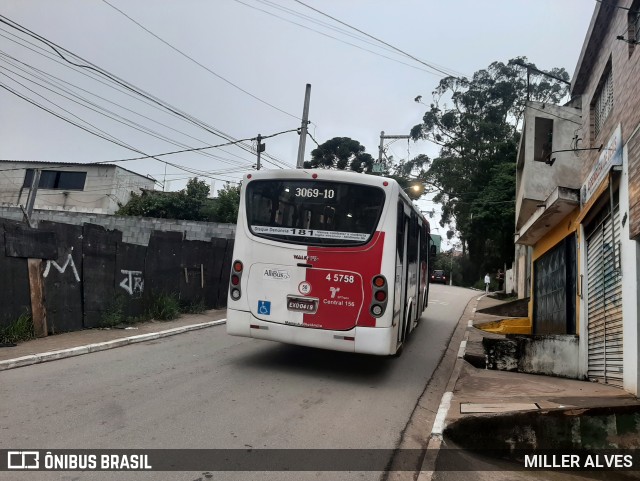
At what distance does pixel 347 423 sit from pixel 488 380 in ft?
11.5

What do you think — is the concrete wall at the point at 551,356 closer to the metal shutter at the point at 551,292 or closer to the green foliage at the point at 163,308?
the metal shutter at the point at 551,292

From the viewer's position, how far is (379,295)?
6.52 meters

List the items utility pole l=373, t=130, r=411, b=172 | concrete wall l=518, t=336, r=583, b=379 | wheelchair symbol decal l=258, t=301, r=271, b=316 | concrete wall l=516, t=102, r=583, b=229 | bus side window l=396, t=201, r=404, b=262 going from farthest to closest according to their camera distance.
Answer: utility pole l=373, t=130, r=411, b=172
concrete wall l=516, t=102, r=583, b=229
concrete wall l=518, t=336, r=583, b=379
bus side window l=396, t=201, r=404, b=262
wheelchair symbol decal l=258, t=301, r=271, b=316

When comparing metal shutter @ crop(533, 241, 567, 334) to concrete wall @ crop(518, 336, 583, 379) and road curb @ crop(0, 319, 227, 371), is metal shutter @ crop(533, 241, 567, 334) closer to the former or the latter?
concrete wall @ crop(518, 336, 583, 379)

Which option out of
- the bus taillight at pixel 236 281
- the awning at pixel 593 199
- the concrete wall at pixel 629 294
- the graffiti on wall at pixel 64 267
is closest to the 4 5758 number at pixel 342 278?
the bus taillight at pixel 236 281

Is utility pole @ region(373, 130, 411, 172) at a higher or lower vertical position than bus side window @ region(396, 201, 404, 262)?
higher

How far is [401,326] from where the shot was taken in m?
7.90

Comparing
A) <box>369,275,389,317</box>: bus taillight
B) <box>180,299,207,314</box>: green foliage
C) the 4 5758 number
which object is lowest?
<box>180,299,207,314</box>: green foliage

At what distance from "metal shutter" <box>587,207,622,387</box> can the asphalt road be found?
2.69 m

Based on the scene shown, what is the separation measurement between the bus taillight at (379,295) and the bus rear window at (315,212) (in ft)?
1.94

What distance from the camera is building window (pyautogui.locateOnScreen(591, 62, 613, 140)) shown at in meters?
8.51

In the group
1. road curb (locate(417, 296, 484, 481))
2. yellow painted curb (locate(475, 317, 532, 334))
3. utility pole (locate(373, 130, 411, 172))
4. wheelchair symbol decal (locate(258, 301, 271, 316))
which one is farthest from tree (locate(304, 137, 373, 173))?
wheelchair symbol decal (locate(258, 301, 271, 316))

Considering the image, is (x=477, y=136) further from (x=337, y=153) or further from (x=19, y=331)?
(x=19, y=331)

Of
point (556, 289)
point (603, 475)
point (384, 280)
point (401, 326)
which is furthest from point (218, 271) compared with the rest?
point (603, 475)
